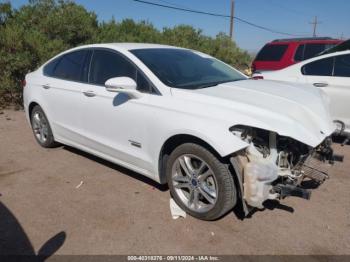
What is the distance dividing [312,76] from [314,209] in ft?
9.82

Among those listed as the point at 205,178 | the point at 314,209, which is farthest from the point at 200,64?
the point at 314,209

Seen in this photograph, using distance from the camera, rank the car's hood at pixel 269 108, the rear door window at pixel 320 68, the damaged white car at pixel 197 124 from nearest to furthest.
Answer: the car's hood at pixel 269 108 < the damaged white car at pixel 197 124 < the rear door window at pixel 320 68

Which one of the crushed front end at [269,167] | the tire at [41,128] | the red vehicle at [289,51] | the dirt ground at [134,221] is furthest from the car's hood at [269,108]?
the red vehicle at [289,51]

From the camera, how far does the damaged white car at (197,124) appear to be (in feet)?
9.96

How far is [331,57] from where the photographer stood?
5.84 m

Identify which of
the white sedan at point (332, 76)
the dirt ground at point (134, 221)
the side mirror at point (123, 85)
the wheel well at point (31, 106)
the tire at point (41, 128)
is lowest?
the dirt ground at point (134, 221)

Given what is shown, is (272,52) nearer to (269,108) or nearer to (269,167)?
(269,108)

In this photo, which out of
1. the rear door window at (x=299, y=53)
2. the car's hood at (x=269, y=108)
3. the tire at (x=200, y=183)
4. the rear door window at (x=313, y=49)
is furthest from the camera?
the rear door window at (x=299, y=53)

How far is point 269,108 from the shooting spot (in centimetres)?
308

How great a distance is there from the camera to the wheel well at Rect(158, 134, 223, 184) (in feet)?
10.6

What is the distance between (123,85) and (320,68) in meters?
3.91

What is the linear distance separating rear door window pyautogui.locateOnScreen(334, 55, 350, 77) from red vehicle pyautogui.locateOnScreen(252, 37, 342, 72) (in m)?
3.98

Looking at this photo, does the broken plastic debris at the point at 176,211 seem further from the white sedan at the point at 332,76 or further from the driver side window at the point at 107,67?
the white sedan at the point at 332,76

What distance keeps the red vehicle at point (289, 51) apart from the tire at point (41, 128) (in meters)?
6.39
